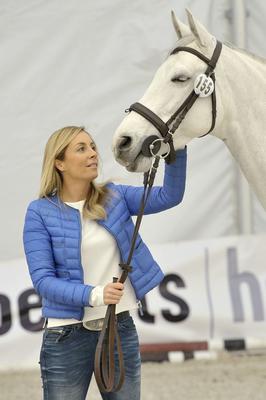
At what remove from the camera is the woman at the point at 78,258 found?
2.77 m

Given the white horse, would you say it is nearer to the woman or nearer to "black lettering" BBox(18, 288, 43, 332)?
the woman

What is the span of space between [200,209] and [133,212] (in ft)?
7.50

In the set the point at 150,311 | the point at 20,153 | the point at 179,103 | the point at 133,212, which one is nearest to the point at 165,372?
the point at 150,311

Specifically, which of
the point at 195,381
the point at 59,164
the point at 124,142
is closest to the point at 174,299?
the point at 195,381

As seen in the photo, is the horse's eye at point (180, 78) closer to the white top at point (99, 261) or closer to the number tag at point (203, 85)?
the number tag at point (203, 85)

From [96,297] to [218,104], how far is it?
79 centimetres

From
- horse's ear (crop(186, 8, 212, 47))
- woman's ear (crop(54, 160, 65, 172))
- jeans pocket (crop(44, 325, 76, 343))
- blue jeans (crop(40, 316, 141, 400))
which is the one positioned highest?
horse's ear (crop(186, 8, 212, 47))

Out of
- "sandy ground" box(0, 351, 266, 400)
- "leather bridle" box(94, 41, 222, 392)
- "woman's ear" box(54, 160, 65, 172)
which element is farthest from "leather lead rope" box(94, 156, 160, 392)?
"sandy ground" box(0, 351, 266, 400)

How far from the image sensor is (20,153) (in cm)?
523

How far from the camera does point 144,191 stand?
2.83 m

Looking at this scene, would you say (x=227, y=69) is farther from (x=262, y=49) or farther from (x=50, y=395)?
(x=262, y=49)

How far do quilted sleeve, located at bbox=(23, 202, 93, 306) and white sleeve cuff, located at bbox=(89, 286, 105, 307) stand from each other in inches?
0.5

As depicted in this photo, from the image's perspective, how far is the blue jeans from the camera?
109 inches

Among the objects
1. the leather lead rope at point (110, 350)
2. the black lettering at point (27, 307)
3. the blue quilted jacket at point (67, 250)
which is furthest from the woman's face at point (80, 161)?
the black lettering at point (27, 307)
